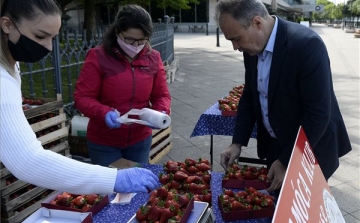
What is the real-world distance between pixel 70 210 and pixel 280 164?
1.16 meters

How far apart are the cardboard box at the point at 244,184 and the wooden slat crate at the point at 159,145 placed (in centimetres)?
246

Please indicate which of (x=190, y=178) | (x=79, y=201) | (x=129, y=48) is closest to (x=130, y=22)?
(x=129, y=48)

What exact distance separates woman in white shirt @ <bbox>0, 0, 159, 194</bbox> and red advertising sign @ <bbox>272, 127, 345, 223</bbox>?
0.69 meters

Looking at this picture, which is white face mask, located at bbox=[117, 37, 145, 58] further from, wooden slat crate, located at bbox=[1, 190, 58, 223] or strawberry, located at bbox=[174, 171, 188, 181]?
wooden slat crate, located at bbox=[1, 190, 58, 223]

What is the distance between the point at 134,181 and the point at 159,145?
324 cm

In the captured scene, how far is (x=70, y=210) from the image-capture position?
1.85m

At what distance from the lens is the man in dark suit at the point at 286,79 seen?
197 centimetres

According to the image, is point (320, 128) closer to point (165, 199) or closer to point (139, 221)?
point (165, 199)

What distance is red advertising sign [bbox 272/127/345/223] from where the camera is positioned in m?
1.20

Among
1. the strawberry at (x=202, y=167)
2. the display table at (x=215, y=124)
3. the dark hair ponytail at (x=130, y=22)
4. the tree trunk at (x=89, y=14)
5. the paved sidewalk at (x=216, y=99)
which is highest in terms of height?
the tree trunk at (x=89, y=14)

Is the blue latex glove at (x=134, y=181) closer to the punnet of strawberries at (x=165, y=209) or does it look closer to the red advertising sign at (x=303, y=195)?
the punnet of strawberries at (x=165, y=209)

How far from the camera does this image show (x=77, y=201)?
1967 mm

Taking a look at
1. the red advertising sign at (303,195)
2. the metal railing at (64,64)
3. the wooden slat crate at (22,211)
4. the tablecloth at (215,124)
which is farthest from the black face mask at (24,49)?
the tablecloth at (215,124)

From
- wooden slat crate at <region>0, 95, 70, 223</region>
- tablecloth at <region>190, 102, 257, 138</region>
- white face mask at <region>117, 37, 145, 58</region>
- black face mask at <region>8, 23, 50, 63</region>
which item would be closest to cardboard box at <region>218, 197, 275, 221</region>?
black face mask at <region>8, 23, 50, 63</region>
